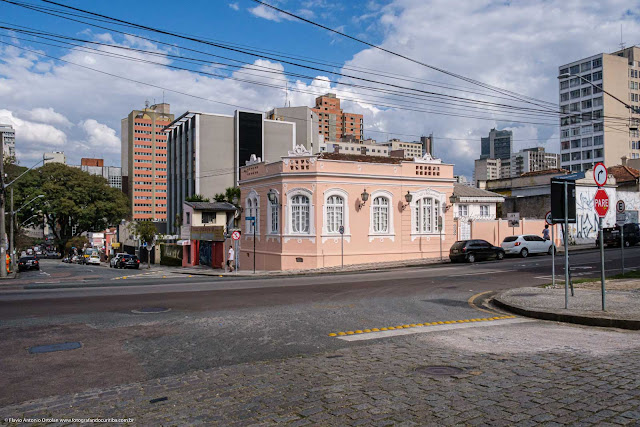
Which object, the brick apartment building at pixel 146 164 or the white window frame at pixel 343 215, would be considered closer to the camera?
the white window frame at pixel 343 215

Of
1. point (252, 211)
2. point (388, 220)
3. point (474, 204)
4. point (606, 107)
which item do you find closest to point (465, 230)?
point (474, 204)

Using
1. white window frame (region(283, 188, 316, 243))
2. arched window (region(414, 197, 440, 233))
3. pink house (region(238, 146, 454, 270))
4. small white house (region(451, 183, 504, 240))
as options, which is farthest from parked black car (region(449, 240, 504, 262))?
small white house (region(451, 183, 504, 240))

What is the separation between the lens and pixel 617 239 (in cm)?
3747

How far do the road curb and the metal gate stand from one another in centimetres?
3311

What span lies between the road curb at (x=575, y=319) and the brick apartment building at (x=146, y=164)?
140790 mm

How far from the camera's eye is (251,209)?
113 ft

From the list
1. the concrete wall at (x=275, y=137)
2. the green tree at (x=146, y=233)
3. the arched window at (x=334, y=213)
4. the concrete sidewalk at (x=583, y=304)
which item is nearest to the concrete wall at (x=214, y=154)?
the concrete wall at (x=275, y=137)

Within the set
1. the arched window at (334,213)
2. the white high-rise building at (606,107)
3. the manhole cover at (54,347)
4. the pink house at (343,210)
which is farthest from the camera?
the white high-rise building at (606,107)

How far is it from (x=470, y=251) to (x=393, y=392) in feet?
84.7

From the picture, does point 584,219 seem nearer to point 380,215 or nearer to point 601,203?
point 380,215

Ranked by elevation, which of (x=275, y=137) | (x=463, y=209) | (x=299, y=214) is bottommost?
(x=299, y=214)

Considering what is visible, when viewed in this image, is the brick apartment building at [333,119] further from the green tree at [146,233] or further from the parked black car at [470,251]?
the parked black car at [470,251]

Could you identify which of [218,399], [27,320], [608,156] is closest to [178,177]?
[608,156]

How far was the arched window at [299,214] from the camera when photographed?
30.2m
